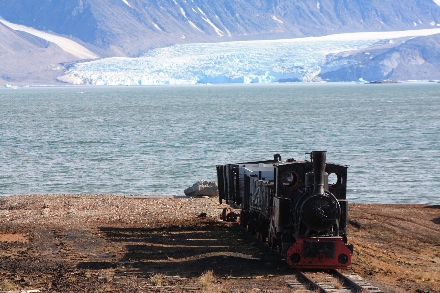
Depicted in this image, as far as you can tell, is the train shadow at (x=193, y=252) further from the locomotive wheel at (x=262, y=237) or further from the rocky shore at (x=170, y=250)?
the locomotive wheel at (x=262, y=237)

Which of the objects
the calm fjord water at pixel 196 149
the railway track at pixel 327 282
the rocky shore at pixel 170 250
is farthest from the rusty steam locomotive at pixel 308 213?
the calm fjord water at pixel 196 149

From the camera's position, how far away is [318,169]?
53.3ft

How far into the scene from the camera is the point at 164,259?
18.1 m

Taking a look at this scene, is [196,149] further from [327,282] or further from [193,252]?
[327,282]

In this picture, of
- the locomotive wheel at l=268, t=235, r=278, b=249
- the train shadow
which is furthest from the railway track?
the locomotive wheel at l=268, t=235, r=278, b=249

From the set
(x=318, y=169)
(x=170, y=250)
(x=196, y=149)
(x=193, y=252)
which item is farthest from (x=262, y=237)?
(x=196, y=149)

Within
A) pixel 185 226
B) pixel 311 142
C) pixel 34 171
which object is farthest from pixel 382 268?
pixel 311 142

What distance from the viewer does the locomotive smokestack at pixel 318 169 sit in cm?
1616

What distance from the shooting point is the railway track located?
14.8m

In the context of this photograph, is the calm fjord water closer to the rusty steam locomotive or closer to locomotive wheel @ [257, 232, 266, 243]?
locomotive wheel @ [257, 232, 266, 243]

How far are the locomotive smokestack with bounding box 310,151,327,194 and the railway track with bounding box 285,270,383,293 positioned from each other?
1.62 meters

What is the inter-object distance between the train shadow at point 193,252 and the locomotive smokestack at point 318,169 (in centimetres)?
178

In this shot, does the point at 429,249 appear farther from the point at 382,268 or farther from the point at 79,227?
the point at 79,227

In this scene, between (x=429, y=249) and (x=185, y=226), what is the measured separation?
671 cm
